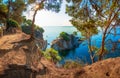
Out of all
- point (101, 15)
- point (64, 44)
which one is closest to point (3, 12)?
point (101, 15)

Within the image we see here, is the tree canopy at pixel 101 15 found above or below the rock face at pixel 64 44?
above

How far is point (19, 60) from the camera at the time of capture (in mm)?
11102

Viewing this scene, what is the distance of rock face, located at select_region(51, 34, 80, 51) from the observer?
92875mm

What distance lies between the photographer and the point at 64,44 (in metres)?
98.4

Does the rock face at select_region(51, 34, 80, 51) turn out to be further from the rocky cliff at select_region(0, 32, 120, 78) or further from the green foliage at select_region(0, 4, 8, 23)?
the rocky cliff at select_region(0, 32, 120, 78)

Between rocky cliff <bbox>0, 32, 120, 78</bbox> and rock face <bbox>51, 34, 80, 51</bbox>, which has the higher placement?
rocky cliff <bbox>0, 32, 120, 78</bbox>

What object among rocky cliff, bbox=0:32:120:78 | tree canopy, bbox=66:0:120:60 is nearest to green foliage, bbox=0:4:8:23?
tree canopy, bbox=66:0:120:60

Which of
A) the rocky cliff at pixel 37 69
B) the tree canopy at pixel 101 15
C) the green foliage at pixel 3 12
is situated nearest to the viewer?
the rocky cliff at pixel 37 69

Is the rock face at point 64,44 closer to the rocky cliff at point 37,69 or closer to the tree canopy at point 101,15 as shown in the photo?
the tree canopy at point 101,15

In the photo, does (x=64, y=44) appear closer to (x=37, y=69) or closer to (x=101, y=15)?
(x=101, y=15)

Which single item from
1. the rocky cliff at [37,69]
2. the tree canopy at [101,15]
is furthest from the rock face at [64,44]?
the rocky cliff at [37,69]

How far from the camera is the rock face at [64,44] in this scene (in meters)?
92.9

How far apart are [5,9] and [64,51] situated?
67110 mm

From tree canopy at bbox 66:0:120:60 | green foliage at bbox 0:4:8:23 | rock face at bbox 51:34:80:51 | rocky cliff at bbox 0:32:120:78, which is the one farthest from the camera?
rock face at bbox 51:34:80:51
